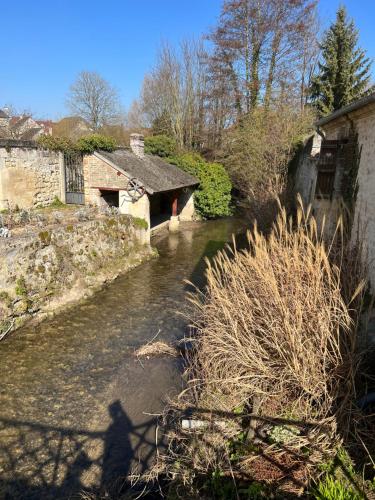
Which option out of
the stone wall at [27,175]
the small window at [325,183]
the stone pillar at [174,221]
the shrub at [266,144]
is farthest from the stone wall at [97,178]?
the small window at [325,183]

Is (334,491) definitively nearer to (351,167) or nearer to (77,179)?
(351,167)

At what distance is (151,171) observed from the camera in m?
19.2

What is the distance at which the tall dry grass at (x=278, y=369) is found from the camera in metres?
4.45

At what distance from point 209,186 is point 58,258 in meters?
14.9

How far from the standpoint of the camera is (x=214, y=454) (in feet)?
15.4

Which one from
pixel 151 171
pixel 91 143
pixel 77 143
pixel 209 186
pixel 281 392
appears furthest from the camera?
pixel 209 186

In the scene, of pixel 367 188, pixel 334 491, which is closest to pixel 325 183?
pixel 367 188

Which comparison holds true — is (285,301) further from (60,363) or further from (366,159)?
(60,363)

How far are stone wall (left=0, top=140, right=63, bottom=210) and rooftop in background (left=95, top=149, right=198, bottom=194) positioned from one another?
245 centimetres

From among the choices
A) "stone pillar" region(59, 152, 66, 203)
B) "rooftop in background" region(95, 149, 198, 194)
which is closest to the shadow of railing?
"rooftop in background" region(95, 149, 198, 194)

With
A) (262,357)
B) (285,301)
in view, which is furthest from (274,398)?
(285,301)

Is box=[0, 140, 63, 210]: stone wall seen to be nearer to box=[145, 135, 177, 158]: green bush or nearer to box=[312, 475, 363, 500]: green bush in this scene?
box=[145, 135, 177, 158]: green bush

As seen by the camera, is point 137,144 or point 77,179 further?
point 137,144

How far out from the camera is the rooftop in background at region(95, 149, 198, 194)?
16.7m
